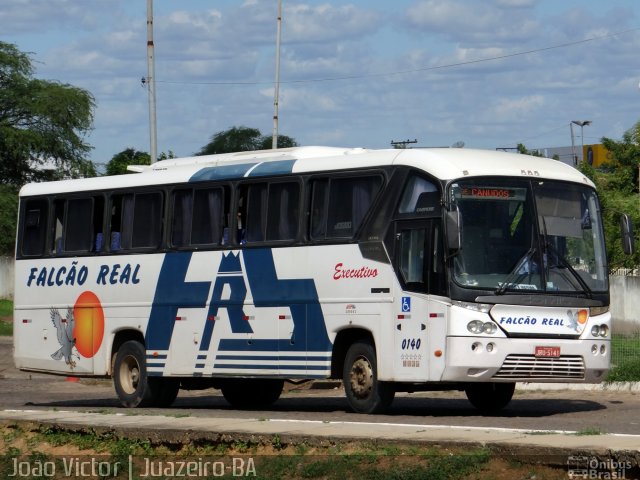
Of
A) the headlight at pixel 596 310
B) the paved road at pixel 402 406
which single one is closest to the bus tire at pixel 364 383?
the paved road at pixel 402 406

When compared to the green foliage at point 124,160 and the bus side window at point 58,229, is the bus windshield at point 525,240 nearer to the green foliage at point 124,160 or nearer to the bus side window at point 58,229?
the bus side window at point 58,229

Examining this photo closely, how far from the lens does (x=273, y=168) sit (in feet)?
62.5

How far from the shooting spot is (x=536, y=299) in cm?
1633

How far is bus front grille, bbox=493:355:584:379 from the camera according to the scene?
16203mm

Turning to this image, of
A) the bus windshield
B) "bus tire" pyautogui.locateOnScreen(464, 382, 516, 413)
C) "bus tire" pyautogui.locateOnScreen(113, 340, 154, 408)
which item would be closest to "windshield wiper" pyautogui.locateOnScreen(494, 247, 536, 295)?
the bus windshield

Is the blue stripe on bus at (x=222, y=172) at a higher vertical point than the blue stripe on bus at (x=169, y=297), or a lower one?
higher

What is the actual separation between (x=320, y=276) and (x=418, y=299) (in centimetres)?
186

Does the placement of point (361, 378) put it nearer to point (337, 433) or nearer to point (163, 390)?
point (163, 390)

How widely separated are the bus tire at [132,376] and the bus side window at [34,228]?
2531mm

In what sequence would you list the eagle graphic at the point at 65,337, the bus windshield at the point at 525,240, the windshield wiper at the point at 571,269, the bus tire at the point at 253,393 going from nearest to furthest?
the bus windshield at the point at 525,240 → the windshield wiper at the point at 571,269 → the bus tire at the point at 253,393 → the eagle graphic at the point at 65,337

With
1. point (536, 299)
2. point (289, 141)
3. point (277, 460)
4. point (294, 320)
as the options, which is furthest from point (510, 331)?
point (289, 141)

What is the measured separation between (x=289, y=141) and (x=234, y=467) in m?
44.2

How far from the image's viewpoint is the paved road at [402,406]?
51.4ft

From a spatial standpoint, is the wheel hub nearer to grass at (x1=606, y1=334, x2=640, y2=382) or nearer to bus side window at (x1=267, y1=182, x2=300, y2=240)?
bus side window at (x1=267, y1=182, x2=300, y2=240)
